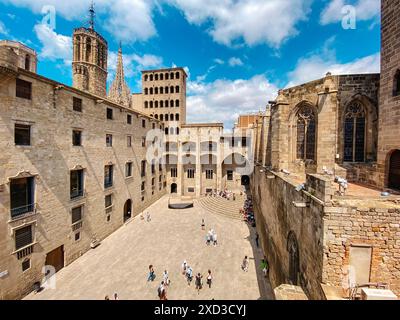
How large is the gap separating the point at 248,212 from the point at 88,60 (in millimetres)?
34968

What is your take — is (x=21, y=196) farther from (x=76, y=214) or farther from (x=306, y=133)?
(x=306, y=133)

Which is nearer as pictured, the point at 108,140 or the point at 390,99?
the point at 390,99

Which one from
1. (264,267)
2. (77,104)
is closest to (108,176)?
(77,104)

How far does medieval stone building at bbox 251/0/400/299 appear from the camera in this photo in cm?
648

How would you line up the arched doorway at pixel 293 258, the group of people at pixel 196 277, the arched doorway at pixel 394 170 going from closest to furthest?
the arched doorway at pixel 293 258
the arched doorway at pixel 394 170
the group of people at pixel 196 277

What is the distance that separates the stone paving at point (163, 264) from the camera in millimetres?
11961

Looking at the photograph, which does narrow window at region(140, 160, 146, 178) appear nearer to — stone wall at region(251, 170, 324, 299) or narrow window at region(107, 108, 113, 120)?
narrow window at region(107, 108, 113, 120)

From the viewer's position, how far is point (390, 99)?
33.1 ft

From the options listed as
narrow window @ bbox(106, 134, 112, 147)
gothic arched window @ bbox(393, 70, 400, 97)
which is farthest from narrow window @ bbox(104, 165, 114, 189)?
gothic arched window @ bbox(393, 70, 400, 97)

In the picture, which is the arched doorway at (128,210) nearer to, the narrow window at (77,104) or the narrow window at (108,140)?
the narrow window at (108,140)

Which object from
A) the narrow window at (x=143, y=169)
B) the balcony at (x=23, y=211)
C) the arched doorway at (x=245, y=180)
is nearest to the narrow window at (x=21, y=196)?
the balcony at (x=23, y=211)

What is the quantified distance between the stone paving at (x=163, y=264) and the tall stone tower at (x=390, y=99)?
33.5ft

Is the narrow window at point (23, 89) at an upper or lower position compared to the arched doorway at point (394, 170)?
upper
